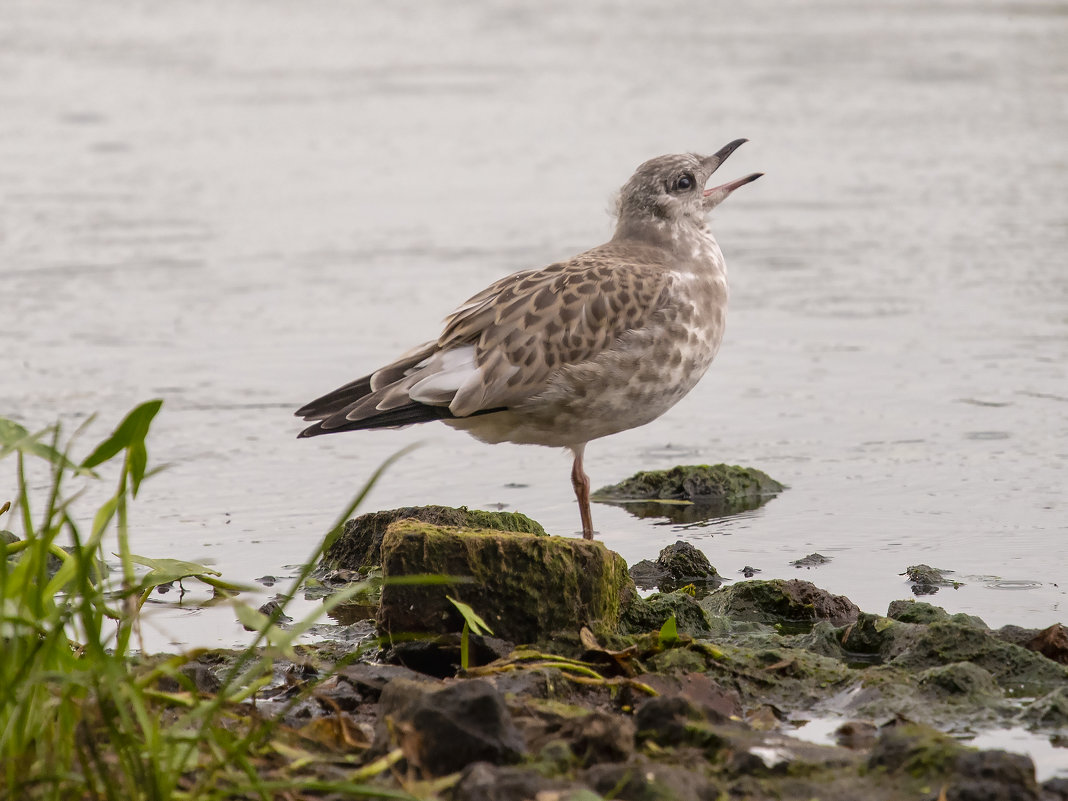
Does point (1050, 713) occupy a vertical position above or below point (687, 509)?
below

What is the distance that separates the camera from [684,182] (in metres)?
7.07

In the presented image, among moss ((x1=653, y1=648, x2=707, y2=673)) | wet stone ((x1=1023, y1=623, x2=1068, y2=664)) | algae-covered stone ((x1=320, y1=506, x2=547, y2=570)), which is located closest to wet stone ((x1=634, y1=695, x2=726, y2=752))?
moss ((x1=653, y1=648, x2=707, y2=673))

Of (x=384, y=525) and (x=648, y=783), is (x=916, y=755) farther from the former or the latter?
(x=384, y=525)

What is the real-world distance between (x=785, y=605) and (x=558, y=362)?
4.98 feet

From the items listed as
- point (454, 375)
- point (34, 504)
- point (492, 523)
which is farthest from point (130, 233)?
point (492, 523)

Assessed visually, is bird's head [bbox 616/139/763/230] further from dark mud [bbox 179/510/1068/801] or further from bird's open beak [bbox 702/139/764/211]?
dark mud [bbox 179/510/1068/801]

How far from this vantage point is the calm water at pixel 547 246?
6734mm

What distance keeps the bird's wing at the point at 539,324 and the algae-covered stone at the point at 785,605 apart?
4.47ft

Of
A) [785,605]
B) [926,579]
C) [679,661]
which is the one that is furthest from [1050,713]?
[926,579]

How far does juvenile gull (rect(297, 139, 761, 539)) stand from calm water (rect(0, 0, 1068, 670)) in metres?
0.53

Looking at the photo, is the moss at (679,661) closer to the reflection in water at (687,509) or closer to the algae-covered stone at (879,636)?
the algae-covered stone at (879,636)

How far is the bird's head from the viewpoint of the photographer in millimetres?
6988

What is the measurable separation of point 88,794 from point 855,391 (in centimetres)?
580

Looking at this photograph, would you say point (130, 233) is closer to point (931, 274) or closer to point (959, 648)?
point (931, 274)
